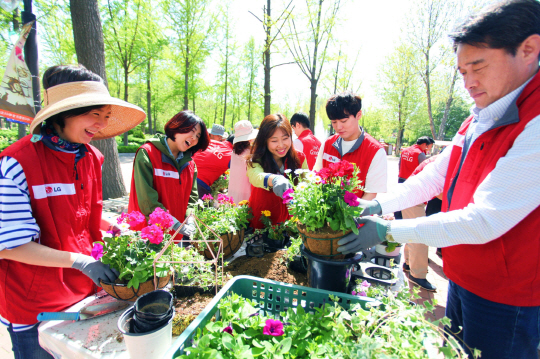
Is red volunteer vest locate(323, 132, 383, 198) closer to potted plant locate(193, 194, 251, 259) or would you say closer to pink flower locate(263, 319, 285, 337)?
potted plant locate(193, 194, 251, 259)

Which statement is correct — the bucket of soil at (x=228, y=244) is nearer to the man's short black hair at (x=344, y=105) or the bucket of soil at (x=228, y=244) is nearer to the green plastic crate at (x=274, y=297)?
the green plastic crate at (x=274, y=297)

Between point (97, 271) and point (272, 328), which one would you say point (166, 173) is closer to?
point (97, 271)

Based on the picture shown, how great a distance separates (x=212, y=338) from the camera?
2.96 feet

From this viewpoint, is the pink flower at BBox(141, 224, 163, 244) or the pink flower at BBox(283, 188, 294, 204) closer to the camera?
the pink flower at BBox(141, 224, 163, 244)

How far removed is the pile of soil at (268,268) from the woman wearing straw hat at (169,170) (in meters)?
0.50

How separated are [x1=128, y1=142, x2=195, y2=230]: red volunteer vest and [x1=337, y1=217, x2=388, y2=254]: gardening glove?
5.46 feet

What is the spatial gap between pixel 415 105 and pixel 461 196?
29.4 metres

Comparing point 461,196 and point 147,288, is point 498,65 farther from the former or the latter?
point 147,288

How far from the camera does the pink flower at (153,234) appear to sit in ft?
4.06

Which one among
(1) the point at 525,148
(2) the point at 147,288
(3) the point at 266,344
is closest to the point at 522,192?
(1) the point at 525,148

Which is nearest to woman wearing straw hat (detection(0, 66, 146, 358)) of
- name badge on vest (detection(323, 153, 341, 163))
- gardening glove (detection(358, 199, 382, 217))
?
gardening glove (detection(358, 199, 382, 217))

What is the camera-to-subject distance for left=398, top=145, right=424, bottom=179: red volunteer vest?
19.7 ft

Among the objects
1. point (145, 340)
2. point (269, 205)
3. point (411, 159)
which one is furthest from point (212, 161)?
point (411, 159)

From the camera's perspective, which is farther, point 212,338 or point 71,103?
point 71,103
